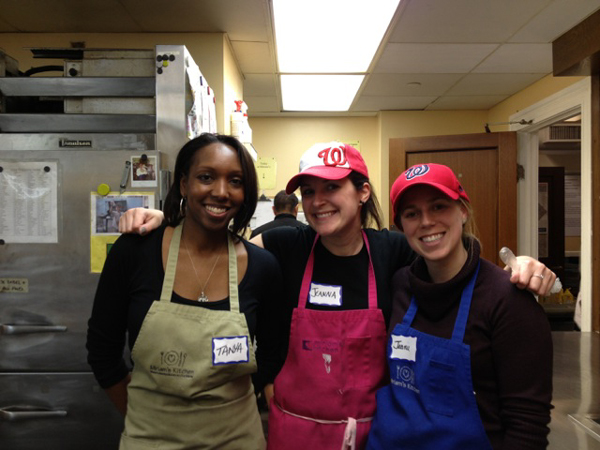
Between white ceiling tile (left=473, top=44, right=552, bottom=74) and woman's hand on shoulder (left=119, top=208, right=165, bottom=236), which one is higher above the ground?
white ceiling tile (left=473, top=44, right=552, bottom=74)

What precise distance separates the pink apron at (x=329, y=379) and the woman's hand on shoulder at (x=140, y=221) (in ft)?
1.61

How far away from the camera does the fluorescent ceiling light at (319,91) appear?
12.9ft

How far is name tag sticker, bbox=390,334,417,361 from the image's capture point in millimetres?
1143

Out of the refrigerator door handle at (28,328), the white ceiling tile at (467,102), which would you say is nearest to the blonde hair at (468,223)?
the refrigerator door handle at (28,328)

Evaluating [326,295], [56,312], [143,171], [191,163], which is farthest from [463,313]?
[56,312]

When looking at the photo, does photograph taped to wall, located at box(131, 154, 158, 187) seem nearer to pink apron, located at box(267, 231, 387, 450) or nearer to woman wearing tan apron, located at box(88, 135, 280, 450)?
woman wearing tan apron, located at box(88, 135, 280, 450)

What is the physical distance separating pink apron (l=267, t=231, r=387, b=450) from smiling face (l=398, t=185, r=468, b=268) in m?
0.25

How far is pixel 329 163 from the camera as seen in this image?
1385 millimetres

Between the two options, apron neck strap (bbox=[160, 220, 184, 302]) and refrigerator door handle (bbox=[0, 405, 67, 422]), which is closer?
apron neck strap (bbox=[160, 220, 184, 302])

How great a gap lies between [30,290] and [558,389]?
1.98 meters

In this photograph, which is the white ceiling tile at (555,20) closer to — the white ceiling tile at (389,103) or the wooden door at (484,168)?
the wooden door at (484,168)

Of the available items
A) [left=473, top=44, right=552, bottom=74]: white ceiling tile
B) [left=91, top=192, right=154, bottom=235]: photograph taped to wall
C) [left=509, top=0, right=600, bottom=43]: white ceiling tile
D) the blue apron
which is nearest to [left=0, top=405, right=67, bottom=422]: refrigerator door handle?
[left=91, top=192, right=154, bottom=235]: photograph taped to wall

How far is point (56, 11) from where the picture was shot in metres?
2.78

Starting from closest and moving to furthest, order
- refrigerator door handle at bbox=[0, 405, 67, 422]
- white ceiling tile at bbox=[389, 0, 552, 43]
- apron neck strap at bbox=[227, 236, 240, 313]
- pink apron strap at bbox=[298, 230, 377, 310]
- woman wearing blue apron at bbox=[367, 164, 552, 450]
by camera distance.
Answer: woman wearing blue apron at bbox=[367, 164, 552, 450] < apron neck strap at bbox=[227, 236, 240, 313] < pink apron strap at bbox=[298, 230, 377, 310] < refrigerator door handle at bbox=[0, 405, 67, 422] < white ceiling tile at bbox=[389, 0, 552, 43]
